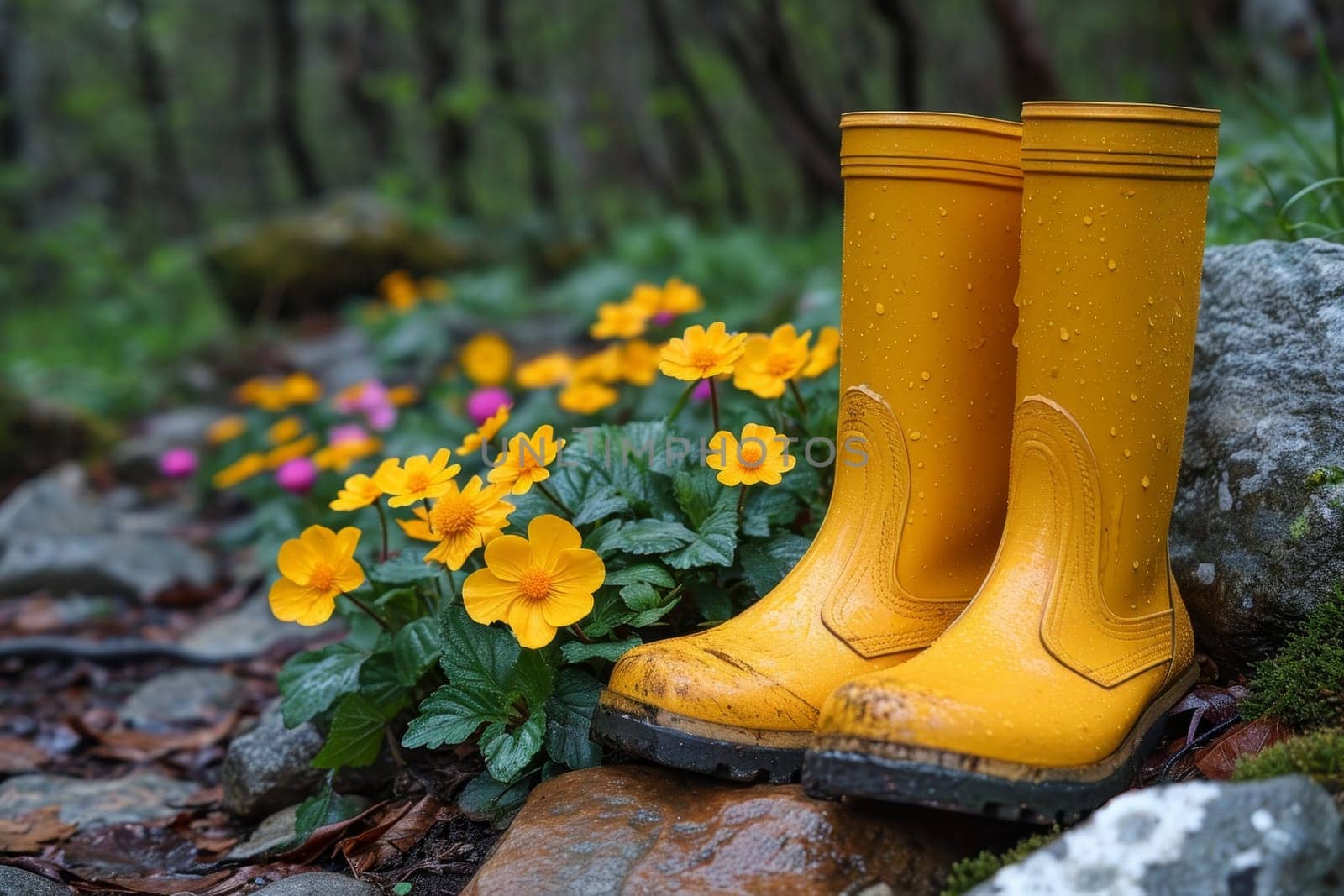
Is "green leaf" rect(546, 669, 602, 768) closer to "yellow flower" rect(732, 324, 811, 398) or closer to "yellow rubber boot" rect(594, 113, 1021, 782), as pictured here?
"yellow rubber boot" rect(594, 113, 1021, 782)

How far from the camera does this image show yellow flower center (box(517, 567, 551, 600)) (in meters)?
1.52

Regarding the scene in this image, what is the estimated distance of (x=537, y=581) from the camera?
152 cm

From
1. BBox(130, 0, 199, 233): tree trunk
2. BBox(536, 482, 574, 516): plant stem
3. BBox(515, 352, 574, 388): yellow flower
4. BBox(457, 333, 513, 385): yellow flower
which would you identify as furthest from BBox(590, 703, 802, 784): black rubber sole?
BBox(130, 0, 199, 233): tree trunk

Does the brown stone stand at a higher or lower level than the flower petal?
lower

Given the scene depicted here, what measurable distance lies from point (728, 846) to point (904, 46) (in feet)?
13.0

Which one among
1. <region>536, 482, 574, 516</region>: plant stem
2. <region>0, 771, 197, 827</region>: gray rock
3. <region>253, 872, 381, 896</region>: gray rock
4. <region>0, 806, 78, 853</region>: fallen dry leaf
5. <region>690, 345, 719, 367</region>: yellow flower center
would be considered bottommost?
<region>0, 771, 197, 827</region>: gray rock

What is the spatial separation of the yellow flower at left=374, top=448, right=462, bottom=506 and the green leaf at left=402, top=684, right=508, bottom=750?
299 mm

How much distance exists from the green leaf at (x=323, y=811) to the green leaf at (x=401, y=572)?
0.32 meters

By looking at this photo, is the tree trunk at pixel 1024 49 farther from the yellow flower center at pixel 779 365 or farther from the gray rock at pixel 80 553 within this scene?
the gray rock at pixel 80 553

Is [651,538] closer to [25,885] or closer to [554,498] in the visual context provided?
[554,498]

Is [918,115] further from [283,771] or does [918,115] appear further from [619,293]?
[619,293]

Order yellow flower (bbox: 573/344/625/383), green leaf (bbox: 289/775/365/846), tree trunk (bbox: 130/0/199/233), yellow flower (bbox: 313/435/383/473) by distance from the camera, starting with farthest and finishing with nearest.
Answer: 1. tree trunk (bbox: 130/0/199/233)
2. yellow flower (bbox: 313/435/383/473)
3. yellow flower (bbox: 573/344/625/383)
4. green leaf (bbox: 289/775/365/846)

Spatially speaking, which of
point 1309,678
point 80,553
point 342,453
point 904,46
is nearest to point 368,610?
point 342,453

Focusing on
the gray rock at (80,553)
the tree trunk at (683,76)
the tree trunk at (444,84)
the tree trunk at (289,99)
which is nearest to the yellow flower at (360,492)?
the gray rock at (80,553)
